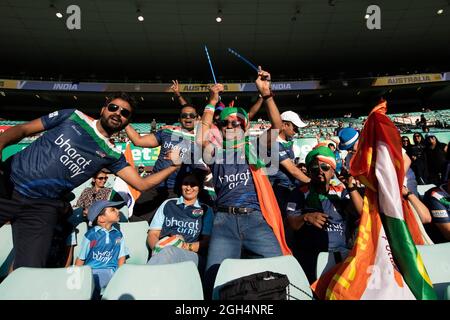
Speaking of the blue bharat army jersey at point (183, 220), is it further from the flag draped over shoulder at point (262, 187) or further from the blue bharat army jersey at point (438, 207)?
the blue bharat army jersey at point (438, 207)

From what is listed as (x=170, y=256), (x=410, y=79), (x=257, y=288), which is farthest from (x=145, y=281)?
(x=410, y=79)

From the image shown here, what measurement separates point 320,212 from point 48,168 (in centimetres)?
216

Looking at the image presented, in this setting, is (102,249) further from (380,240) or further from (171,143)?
(380,240)

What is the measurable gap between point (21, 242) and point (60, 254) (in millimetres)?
636

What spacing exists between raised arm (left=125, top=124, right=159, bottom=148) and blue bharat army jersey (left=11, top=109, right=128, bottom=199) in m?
0.89

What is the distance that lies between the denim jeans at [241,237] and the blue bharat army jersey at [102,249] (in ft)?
3.32

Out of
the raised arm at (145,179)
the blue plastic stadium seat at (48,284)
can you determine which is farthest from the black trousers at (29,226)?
the raised arm at (145,179)

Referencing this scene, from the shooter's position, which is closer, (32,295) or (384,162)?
(32,295)

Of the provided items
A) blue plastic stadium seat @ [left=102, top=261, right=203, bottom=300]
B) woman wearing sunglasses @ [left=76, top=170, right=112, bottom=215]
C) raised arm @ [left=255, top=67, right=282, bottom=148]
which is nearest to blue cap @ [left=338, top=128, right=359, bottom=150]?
raised arm @ [left=255, top=67, right=282, bottom=148]

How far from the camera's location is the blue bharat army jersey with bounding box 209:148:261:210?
7.29 ft

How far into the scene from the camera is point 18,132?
202cm

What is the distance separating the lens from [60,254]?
8.39 feet

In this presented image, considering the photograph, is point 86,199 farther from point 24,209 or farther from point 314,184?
point 314,184

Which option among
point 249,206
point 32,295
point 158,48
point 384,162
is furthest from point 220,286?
point 158,48
